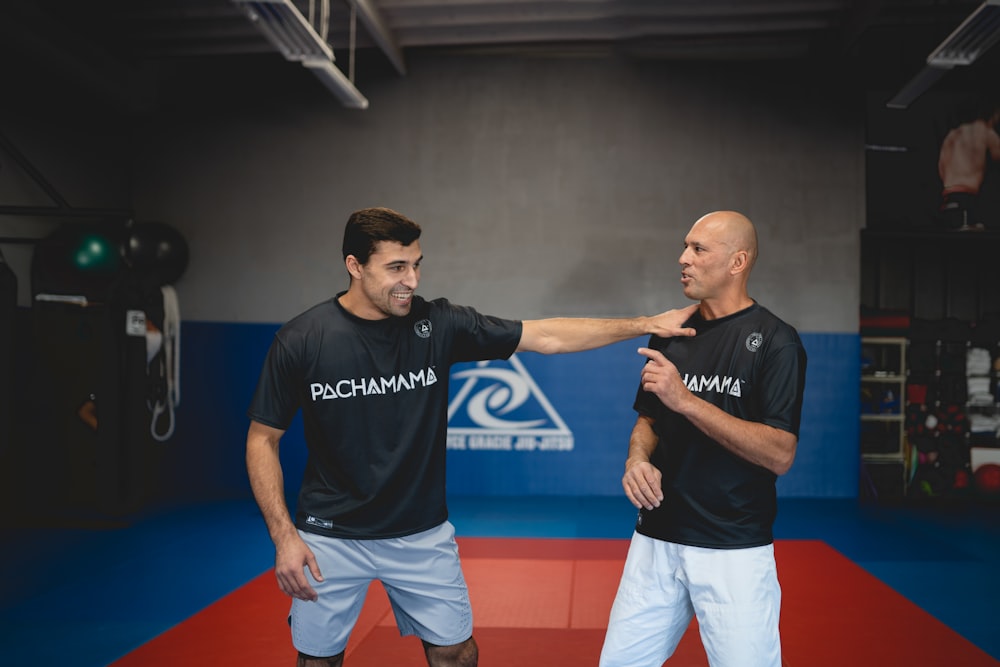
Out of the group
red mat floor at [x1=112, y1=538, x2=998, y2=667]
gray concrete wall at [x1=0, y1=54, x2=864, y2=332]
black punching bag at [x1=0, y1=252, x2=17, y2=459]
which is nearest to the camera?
red mat floor at [x1=112, y1=538, x2=998, y2=667]

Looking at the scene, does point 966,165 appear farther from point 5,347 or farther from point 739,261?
point 5,347

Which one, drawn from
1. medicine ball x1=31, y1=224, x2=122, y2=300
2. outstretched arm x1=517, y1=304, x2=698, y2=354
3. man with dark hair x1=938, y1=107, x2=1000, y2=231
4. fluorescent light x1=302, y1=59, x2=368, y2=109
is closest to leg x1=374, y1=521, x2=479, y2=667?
outstretched arm x1=517, y1=304, x2=698, y2=354

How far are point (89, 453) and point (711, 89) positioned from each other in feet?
20.6

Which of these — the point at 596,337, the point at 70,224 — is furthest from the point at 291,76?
the point at 596,337

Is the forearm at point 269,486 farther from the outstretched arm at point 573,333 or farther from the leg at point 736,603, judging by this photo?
the leg at point 736,603

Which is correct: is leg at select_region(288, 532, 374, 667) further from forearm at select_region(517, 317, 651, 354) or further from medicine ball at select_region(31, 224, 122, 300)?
medicine ball at select_region(31, 224, 122, 300)

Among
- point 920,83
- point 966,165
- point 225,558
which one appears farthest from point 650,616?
point 966,165

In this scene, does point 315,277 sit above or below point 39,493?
above

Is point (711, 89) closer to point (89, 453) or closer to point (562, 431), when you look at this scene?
point (562, 431)

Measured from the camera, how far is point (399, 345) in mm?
2412

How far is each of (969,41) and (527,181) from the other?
151 inches

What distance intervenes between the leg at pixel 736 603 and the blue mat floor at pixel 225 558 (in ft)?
6.80

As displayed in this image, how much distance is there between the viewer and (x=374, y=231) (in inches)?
93.0

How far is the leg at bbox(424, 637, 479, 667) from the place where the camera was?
94.3 inches
